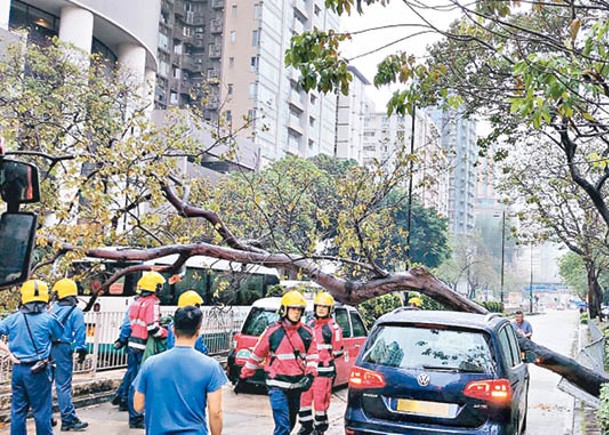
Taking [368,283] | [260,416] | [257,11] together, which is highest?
[257,11]

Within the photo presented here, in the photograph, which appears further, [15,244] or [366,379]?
[366,379]

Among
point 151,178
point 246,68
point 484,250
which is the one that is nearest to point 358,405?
point 151,178

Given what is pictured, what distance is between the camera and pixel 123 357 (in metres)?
12.5

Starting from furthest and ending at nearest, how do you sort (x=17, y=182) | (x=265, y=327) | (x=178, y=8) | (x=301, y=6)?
(x=301, y=6) < (x=178, y=8) < (x=265, y=327) < (x=17, y=182)

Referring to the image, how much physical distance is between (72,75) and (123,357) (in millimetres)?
9636

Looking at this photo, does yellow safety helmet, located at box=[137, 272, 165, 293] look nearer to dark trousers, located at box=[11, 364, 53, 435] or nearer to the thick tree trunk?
the thick tree trunk

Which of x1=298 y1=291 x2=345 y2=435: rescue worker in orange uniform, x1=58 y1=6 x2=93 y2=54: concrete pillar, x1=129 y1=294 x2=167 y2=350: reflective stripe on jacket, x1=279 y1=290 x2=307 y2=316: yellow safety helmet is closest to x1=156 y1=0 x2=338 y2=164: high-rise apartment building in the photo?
x1=58 y1=6 x2=93 y2=54: concrete pillar

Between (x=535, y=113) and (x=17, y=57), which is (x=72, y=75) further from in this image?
(x=535, y=113)

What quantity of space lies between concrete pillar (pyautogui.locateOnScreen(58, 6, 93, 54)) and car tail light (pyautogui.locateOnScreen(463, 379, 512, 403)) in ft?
88.8

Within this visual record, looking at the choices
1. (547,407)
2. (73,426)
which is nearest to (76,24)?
(73,426)

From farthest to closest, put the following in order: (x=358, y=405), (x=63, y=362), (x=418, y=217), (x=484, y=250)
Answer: (x=484, y=250) < (x=418, y=217) < (x=63, y=362) < (x=358, y=405)

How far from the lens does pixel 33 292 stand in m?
7.10

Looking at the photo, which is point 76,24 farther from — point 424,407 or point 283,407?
point 424,407

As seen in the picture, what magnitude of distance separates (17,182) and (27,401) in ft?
12.8
